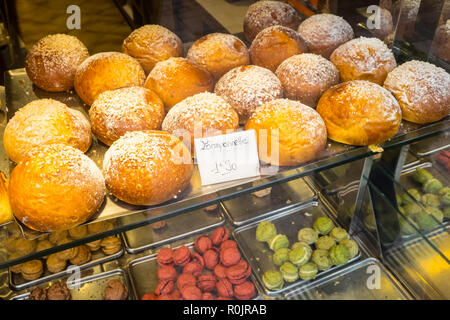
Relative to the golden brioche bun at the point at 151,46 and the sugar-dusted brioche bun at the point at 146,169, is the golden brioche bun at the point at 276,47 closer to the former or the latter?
the golden brioche bun at the point at 151,46

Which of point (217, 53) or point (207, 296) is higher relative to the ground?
point (217, 53)

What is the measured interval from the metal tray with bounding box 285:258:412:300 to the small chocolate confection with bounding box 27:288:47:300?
0.94m

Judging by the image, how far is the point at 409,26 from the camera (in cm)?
184

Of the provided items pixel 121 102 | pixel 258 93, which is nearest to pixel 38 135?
pixel 121 102

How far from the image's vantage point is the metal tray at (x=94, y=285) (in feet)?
5.09

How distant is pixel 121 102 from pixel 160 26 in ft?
1.84

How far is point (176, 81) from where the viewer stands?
1.54 metres

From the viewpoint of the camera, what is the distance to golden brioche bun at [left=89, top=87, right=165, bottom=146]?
4.55ft

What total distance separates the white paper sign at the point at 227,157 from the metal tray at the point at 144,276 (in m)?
0.60

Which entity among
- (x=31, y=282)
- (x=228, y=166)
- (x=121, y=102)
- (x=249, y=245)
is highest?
(x=121, y=102)

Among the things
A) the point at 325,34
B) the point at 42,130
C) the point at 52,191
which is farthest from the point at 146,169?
the point at 325,34

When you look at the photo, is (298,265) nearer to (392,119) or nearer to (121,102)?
(392,119)

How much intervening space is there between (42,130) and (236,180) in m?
0.66

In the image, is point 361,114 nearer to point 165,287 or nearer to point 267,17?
point 267,17
